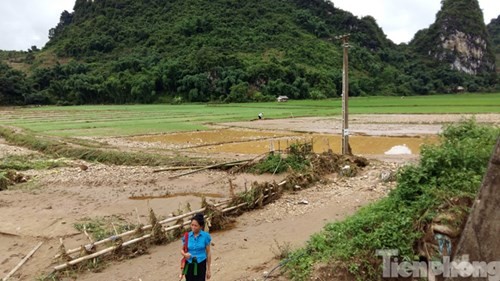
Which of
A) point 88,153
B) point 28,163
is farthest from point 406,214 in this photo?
point 28,163

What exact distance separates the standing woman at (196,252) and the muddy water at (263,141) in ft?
37.1

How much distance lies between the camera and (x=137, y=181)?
13.5m

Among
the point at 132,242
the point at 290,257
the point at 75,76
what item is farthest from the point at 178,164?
the point at 75,76

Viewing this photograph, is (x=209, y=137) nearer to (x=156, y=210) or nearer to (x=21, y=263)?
(x=156, y=210)

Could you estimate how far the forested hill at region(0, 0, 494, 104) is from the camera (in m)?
69.4

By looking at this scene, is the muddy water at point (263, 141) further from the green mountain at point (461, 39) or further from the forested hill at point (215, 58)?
the green mountain at point (461, 39)

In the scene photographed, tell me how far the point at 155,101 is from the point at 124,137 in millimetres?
48267

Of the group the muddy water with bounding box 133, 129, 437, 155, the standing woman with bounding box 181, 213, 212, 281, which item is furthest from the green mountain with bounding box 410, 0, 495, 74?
the standing woman with bounding box 181, 213, 212, 281

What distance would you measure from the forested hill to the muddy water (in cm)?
4209

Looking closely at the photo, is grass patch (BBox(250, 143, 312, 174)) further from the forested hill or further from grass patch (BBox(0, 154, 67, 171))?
the forested hill

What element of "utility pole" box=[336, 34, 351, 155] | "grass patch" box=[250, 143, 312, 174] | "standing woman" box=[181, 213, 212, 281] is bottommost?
"grass patch" box=[250, 143, 312, 174]

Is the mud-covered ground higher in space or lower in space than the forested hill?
lower

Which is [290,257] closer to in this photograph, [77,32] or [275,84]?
[275,84]

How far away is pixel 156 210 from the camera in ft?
34.5
